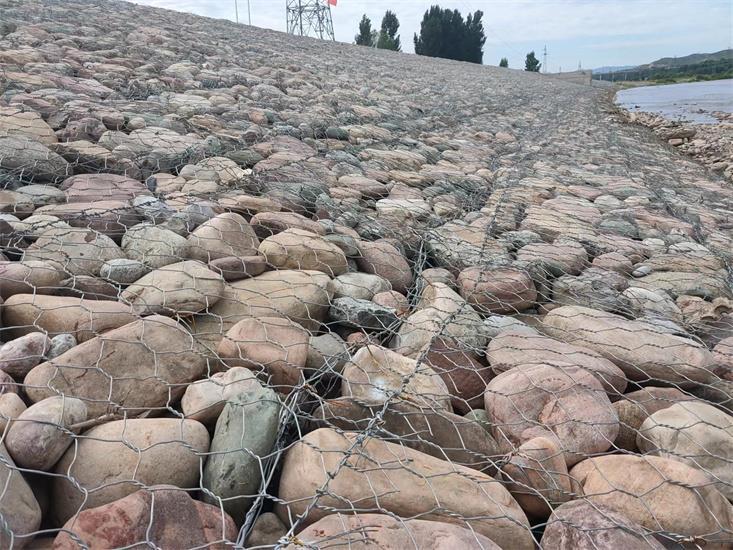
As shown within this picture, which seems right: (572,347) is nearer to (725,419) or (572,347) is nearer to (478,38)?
(725,419)

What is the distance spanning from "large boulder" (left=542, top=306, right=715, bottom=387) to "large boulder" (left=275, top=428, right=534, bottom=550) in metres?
0.66

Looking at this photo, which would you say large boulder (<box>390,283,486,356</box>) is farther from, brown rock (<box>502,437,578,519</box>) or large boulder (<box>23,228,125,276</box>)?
large boulder (<box>23,228,125,276</box>)

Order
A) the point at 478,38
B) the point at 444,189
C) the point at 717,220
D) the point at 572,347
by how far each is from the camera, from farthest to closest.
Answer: the point at 478,38, the point at 717,220, the point at 444,189, the point at 572,347

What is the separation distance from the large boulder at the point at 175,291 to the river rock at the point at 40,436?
0.43m

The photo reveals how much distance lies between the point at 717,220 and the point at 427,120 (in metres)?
2.85

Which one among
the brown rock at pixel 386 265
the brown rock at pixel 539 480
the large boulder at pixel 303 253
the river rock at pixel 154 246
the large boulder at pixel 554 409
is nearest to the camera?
the brown rock at pixel 539 480

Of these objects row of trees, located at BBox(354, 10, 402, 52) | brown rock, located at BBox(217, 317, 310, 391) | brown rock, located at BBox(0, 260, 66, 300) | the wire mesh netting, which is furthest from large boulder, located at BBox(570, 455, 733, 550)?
row of trees, located at BBox(354, 10, 402, 52)

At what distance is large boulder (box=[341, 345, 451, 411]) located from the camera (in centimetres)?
125

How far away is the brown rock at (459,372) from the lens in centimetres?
137

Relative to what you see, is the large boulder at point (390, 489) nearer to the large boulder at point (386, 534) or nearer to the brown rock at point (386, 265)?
the large boulder at point (386, 534)

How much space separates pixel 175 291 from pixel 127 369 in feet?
1.02

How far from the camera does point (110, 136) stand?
2.60 meters

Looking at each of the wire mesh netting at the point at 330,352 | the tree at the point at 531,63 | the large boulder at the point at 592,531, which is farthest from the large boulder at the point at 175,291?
the tree at the point at 531,63

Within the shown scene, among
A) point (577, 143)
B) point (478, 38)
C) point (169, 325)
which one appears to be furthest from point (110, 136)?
point (478, 38)
